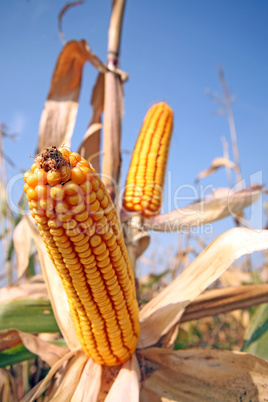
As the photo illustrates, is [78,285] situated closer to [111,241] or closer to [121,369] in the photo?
[111,241]

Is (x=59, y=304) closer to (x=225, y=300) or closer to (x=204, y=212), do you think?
(x=225, y=300)

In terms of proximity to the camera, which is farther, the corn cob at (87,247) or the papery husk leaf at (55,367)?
the papery husk leaf at (55,367)

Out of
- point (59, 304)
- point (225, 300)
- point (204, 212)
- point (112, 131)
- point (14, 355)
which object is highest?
point (112, 131)

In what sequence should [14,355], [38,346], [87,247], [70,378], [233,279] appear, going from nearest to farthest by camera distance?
1. [87,247]
2. [70,378]
3. [38,346]
4. [14,355]
5. [233,279]

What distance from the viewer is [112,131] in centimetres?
241

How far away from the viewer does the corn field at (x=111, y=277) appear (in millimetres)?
1065

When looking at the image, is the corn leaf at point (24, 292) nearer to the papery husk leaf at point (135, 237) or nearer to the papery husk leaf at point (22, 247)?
the papery husk leaf at point (22, 247)

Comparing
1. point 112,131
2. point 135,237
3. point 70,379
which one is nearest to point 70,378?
point 70,379

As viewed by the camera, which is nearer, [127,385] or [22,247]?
[127,385]

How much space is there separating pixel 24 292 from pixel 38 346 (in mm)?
447

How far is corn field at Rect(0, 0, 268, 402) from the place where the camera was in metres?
1.07

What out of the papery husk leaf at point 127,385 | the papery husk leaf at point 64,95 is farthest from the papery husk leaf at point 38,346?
the papery husk leaf at point 64,95

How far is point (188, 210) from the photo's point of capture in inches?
98.3

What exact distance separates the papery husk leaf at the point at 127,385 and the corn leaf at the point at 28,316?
25.8 inches
